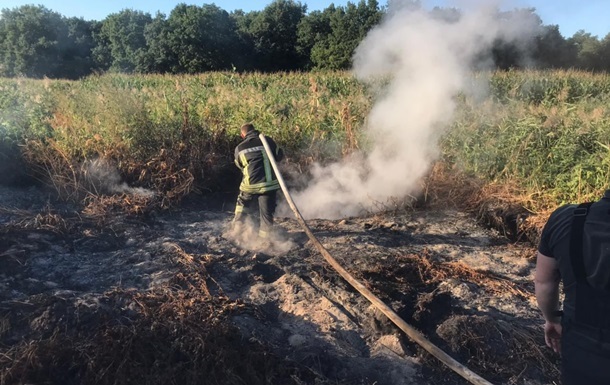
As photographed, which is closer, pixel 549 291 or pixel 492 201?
pixel 549 291

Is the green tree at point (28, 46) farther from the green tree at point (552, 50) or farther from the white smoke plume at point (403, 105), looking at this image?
the green tree at point (552, 50)

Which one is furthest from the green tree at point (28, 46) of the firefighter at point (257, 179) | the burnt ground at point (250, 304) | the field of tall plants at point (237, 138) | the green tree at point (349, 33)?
the firefighter at point (257, 179)

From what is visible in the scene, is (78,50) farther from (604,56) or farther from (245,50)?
(604,56)

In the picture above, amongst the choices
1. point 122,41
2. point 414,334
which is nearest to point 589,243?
point 414,334

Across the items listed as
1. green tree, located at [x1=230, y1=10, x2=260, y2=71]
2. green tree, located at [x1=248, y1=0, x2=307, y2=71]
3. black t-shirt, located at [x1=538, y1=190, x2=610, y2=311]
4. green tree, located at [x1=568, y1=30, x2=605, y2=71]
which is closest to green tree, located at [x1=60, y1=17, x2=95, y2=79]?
green tree, located at [x1=230, y1=10, x2=260, y2=71]

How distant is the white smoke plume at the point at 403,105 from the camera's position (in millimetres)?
6930

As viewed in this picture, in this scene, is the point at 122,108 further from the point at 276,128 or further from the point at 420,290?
the point at 420,290

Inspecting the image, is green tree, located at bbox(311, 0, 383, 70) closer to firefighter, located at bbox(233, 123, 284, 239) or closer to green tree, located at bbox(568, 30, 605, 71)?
firefighter, located at bbox(233, 123, 284, 239)

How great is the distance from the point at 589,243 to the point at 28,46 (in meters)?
44.2

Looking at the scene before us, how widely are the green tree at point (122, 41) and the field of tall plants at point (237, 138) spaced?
30.5 meters

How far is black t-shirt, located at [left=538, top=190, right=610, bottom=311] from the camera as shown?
1887mm

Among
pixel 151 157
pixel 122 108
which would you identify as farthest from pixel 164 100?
pixel 151 157

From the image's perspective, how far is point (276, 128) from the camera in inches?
341

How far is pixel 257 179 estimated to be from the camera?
6.09 m
